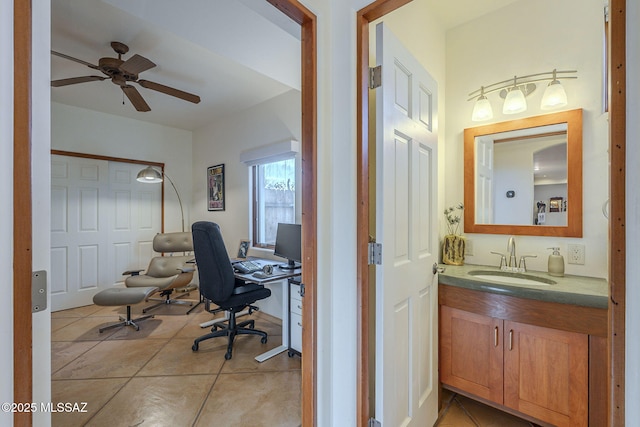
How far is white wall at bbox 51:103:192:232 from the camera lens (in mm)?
3570

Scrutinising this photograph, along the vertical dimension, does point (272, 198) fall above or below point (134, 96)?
below

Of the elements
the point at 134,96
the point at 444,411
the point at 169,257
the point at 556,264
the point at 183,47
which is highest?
the point at 183,47

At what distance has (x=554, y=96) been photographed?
5.73ft

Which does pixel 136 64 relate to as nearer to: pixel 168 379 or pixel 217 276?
pixel 217 276

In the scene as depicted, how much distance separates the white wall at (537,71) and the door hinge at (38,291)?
2311mm

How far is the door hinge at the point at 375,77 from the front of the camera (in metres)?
1.19

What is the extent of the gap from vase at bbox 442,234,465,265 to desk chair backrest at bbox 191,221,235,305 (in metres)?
1.79

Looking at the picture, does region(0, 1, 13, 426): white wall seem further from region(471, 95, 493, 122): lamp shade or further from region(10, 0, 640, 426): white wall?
region(471, 95, 493, 122): lamp shade

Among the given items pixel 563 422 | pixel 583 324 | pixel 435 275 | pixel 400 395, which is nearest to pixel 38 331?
pixel 400 395

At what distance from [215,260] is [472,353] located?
2.03 metres

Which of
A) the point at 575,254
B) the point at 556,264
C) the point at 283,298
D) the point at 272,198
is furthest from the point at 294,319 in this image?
the point at 575,254

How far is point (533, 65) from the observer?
6.12 feet

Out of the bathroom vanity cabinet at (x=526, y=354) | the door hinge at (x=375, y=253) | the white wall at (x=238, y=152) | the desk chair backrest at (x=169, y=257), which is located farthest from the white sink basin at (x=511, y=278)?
the desk chair backrest at (x=169, y=257)

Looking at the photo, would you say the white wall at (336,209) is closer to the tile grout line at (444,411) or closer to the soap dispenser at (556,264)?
the tile grout line at (444,411)
